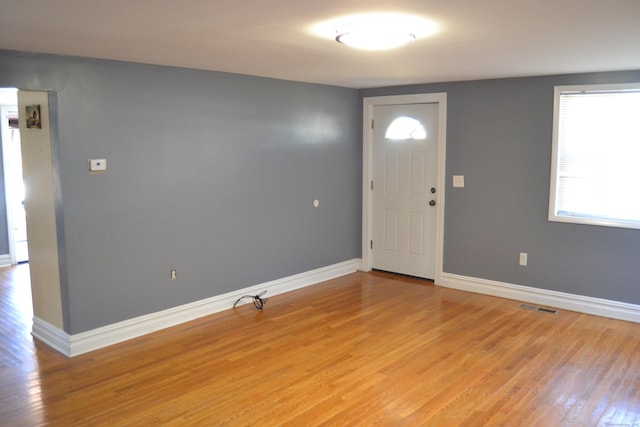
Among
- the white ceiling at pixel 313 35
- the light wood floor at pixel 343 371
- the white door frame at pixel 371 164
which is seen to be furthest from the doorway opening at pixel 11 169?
the white door frame at pixel 371 164

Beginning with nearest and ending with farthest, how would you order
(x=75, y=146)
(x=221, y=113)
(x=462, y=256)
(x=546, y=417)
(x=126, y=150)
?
1. (x=546, y=417)
2. (x=75, y=146)
3. (x=126, y=150)
4. (x=221, y=113)
5. (x=462, y=256)

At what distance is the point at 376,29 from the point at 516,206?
Answer: 10.2 feet

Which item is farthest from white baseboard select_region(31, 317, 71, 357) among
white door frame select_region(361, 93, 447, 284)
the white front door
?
the white front door

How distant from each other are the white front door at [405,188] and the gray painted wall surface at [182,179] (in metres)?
0.51

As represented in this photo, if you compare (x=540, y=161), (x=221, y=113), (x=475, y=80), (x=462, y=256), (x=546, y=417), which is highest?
(x=475, y=80)

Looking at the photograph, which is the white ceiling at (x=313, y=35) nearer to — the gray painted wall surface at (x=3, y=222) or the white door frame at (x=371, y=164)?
the white door frame at (x=371, y=164)

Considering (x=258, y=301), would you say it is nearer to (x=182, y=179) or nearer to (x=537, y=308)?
(x=182, y=179)

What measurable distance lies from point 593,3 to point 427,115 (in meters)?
3.48

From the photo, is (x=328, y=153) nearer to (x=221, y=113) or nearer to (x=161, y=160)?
(x=221, y=113)

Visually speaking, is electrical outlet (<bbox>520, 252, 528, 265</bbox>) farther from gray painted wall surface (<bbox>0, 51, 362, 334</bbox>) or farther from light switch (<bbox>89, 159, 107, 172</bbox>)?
light switch (<bbox>89, 159, 107, 172</bbox>)

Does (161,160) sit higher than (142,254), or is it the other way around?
(161,160)

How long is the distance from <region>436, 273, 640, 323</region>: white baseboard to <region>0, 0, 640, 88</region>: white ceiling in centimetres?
209

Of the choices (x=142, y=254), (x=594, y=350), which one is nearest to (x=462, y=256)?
(x=594, y=350)

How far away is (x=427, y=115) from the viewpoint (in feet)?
18.8
